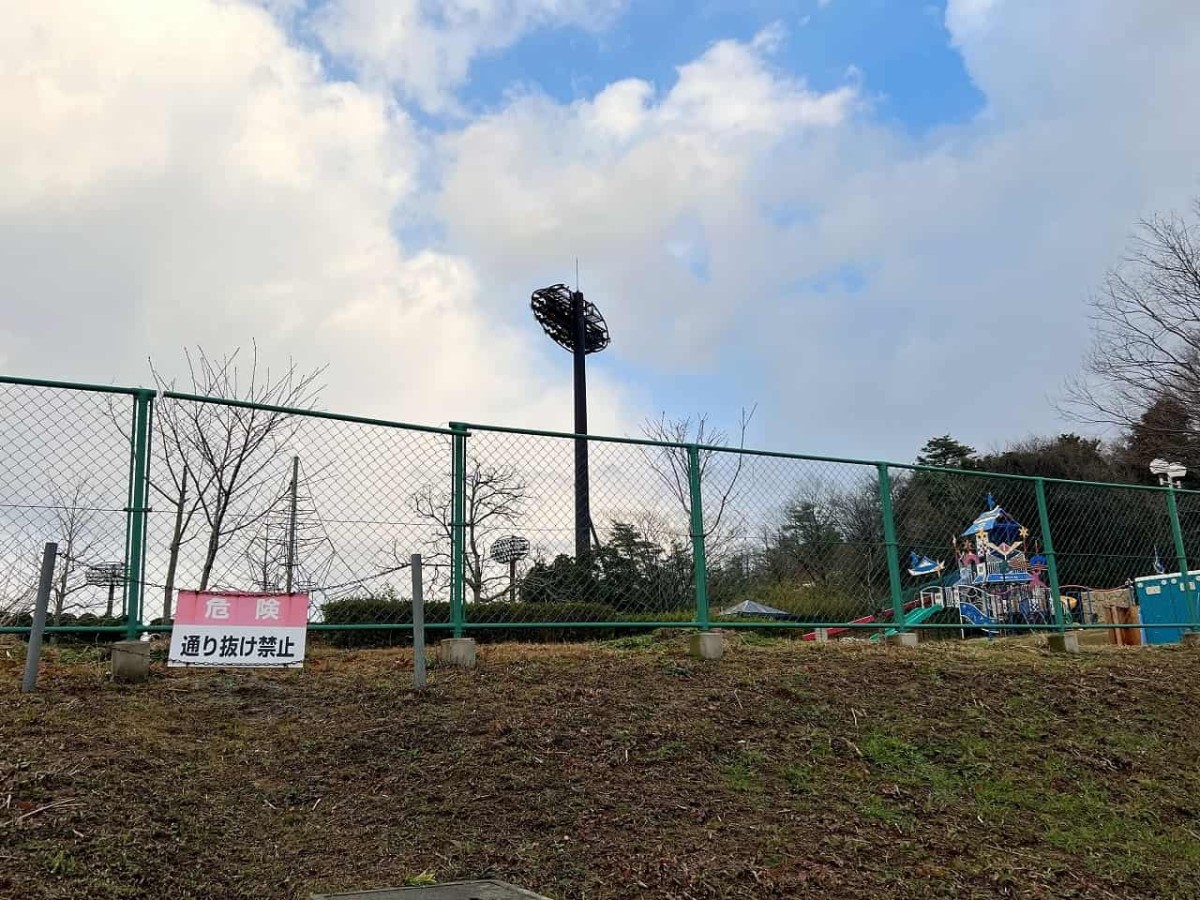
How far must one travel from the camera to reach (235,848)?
323cm

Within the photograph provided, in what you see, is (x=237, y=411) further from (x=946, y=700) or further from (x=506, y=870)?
(x=946, y=700)

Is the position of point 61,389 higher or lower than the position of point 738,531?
higher

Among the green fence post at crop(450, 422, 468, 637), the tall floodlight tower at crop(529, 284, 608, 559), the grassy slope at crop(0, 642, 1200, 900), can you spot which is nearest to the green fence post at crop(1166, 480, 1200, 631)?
the grassy slope at crop(0, 642, 1200, 900)

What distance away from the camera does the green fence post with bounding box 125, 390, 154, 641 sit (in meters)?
4.83

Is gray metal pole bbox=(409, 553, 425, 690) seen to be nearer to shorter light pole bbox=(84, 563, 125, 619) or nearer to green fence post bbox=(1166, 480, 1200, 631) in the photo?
shorter light pole bbox=(84, 563, 125, 619)

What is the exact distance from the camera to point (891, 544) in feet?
24.1

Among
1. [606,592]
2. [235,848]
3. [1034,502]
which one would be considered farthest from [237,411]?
[1034,502]

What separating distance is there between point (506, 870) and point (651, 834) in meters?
0.64

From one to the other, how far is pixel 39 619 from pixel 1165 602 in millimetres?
10351

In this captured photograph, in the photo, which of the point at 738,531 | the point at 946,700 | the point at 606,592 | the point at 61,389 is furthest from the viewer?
the point at 738,531

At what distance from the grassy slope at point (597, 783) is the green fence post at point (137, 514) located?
349 mm

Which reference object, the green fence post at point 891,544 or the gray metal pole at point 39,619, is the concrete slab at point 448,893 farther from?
the green fence post at point 891,544

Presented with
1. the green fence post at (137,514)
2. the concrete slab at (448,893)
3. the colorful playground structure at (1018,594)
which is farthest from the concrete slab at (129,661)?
the colorful playground structure at (1018,594)

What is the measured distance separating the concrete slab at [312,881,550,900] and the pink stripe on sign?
7.31ft
